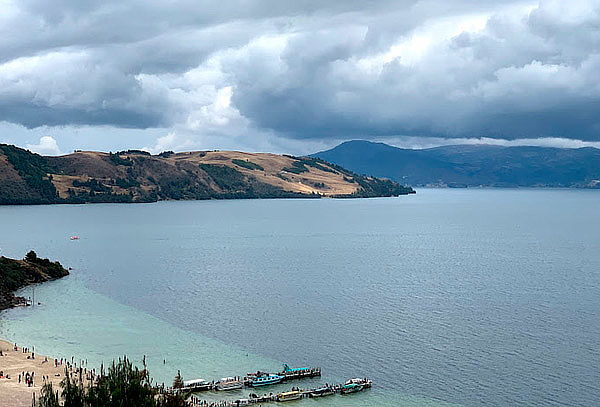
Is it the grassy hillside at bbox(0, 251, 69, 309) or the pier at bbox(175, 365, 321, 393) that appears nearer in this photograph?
the pier at bbox(175, 365, 321, 393)

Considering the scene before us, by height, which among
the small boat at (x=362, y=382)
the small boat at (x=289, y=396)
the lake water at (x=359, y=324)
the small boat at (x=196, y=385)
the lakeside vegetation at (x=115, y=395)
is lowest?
the small boat at (x=289, y=396)

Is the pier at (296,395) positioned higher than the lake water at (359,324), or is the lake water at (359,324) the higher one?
the lake water at (359,324)

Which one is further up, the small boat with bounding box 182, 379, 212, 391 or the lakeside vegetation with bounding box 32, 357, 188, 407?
the lakeside vegetation with bounding box 32, 357, 188, 407

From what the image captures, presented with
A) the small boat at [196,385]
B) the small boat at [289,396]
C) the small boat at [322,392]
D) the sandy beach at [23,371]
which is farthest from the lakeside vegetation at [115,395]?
the small boat at [322,392]

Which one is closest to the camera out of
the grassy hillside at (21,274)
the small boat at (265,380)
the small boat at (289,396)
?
the small boat at (289,396)

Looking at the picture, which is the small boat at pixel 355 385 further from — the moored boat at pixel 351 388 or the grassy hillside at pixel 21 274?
the grassy hillside at pixel 21 274

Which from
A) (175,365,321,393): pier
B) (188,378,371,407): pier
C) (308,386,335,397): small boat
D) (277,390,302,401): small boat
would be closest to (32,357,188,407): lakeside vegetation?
(188,378,371,407): pier

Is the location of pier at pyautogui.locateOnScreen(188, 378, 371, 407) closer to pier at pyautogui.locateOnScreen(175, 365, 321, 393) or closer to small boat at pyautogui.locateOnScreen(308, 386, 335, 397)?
small boat at pyautogui.locateOnScreen(308, 386, 335, 397)

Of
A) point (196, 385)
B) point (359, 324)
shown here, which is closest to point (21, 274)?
point (359, 324)
